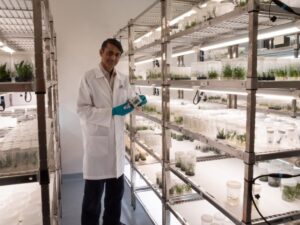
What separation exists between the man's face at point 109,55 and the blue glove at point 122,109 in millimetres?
414

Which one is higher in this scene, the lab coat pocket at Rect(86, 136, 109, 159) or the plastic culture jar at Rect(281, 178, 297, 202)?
the lab coat pocket at Rect(86, 136, 109, 159)

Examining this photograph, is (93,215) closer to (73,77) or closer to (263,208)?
(263,208)

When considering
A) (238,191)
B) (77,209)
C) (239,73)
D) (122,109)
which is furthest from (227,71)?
(77,209)

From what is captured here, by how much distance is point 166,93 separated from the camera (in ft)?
8.17

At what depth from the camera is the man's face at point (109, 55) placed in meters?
2.47

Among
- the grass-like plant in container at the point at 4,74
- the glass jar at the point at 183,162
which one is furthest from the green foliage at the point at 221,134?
the grass-like plant in container at the point at 4,74

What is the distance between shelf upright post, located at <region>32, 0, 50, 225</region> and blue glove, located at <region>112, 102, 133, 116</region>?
1135 millimetres

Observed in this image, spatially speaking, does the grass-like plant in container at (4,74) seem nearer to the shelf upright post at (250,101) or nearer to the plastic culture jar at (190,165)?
the shelf upright post at (250,101)

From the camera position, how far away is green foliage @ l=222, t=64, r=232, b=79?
1725 millimetres

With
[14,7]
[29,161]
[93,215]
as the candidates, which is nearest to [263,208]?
[29,161]

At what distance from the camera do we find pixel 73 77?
4.38 m

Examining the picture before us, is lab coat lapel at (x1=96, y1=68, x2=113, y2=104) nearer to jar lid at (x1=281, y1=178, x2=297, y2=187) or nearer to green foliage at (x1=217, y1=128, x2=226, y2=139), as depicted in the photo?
green foliage at (x1=217, y1=128, x2=226, y2=139)

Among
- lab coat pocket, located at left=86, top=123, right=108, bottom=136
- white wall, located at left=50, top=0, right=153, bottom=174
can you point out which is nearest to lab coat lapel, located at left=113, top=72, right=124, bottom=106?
lab coat pocket, located at left=86, top=123, right=108, bottom=136

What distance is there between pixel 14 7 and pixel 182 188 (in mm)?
2024
